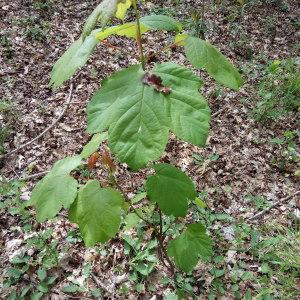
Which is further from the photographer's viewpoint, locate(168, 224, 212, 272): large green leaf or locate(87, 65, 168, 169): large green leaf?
locate(168, 224, 212, 272): large green leaf

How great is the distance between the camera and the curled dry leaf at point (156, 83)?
4.00 feet

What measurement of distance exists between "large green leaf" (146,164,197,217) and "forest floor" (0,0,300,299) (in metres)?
0.92

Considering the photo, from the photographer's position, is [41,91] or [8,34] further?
[8,34]

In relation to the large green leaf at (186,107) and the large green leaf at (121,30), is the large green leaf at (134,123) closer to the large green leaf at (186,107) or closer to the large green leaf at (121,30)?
the large green leaf at (186,107)

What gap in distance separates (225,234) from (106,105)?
2.48 m

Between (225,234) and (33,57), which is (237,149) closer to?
(225,234)

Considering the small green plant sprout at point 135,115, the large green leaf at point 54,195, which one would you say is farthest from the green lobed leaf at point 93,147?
the large green leaf at point 54,195

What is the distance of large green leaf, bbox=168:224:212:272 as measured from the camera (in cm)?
199

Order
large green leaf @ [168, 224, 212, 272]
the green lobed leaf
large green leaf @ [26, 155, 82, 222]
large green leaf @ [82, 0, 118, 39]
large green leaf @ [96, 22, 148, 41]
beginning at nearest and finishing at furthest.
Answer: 1. large green leaf @ [82, 0, 118, 39]
2. large green leaf @ [96, 22, 148, 41]
3. large green leaf @ [26, 155, 82, 222]
4. the green lobed leaf
5. large green leaf @ [168, 224, 212, 272]

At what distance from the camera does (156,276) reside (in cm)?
295

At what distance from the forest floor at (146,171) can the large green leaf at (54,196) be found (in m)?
0.92

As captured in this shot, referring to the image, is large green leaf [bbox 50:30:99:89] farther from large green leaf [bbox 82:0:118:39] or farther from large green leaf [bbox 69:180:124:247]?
large green leaf [bbox 69:180:124:247]

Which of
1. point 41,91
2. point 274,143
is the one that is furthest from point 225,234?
point 41,91

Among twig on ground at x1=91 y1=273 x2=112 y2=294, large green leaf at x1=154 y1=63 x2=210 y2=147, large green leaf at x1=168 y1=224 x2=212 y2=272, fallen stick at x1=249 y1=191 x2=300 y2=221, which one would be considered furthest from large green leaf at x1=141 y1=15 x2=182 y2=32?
fallen stick at x1=249 y1=191 x2=300 y2=221
